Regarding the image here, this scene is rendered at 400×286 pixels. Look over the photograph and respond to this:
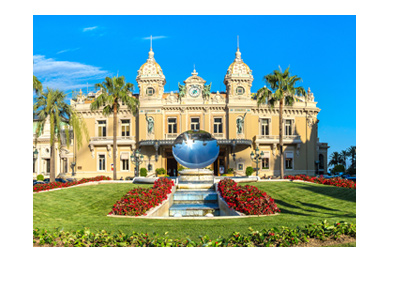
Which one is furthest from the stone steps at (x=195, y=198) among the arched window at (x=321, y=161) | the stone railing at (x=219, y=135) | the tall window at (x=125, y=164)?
the arched window at (x=321, y=161)

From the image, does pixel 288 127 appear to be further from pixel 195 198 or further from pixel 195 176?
pixel 195 198

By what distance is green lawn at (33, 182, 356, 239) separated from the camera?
10.9m

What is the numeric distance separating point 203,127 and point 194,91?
14.1 feet

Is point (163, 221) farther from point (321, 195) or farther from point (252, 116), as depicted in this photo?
point (252, 116)

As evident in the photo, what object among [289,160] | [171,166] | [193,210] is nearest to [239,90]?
[289,160]

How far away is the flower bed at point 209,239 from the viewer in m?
8.93

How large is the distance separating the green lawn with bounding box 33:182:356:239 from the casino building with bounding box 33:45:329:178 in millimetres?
17812

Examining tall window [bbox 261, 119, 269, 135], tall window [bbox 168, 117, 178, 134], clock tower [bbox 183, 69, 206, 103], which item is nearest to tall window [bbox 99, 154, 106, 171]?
tall window [bbox 168, 117, 178, 134]

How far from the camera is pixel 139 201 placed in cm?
1533

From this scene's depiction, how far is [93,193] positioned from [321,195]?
12.7 meters

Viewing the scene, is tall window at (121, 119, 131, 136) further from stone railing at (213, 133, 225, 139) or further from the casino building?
stone railing at (213, 133, 225, 139)

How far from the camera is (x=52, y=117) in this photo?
25.0m
